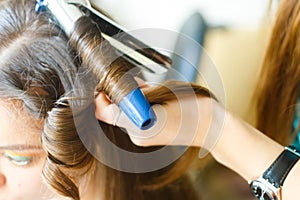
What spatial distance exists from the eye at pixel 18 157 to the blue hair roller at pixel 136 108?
174mm

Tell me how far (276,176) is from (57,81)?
0.38m

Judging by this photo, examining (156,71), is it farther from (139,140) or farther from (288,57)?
(288,57)

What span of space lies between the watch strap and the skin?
1.21 feet

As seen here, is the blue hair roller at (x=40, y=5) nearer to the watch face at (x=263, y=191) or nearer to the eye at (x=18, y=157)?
the eye at (x=18, y=157)

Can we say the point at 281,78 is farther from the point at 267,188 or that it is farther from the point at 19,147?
the point at 19,147

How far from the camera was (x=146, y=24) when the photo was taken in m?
1.06

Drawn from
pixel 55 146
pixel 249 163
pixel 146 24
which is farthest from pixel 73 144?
pixel 146 24

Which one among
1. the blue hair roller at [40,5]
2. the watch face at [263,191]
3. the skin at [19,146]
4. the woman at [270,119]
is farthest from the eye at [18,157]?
the watch face at [263,191]

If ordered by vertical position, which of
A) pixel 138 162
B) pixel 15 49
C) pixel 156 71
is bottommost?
pixel 138 162

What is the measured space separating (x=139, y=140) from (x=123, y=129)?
37mm

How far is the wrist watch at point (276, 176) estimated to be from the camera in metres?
0.82

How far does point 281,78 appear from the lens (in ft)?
3.45

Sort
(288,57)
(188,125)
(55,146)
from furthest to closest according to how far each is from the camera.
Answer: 1. (288,57)
2. (188,125)
3. (55,146)

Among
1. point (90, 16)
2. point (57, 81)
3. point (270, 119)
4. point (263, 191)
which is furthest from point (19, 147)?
point (270, 119)
